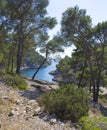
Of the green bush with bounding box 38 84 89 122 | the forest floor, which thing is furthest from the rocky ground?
the green bush with bounding box 38 84 89 122

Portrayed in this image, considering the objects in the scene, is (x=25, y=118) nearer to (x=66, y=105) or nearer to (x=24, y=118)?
(x=24, y=118)

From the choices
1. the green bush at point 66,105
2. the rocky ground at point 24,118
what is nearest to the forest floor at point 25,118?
the rocky ground at point 24,118

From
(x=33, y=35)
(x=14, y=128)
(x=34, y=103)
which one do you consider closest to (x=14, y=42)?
(x=33, y=35)

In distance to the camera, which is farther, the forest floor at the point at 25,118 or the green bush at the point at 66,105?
the green bush at the point at 66,105

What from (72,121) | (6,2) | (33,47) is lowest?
(72,121)

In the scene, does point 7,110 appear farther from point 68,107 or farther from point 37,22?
point 37,22

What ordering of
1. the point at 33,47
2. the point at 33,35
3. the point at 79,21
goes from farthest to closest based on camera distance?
the point at 33,47 < the point at 33,35 < the point at 79,21

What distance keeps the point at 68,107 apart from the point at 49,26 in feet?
66.6

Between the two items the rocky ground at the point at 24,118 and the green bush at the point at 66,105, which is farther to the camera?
the green bush at the point at 66,105

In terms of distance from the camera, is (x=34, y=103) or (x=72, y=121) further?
(x=34, y=103)

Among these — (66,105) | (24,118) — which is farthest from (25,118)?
(66,105)

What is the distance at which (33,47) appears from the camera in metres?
38.4

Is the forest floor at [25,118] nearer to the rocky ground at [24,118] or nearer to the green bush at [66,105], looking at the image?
the rocky ground at [24,118]

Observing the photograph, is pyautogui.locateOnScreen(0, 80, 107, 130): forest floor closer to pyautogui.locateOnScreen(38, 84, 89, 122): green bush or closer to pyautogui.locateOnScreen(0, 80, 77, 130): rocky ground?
pyautogui.locateOnScreen(0, 80, 77, 130): rocky ground
